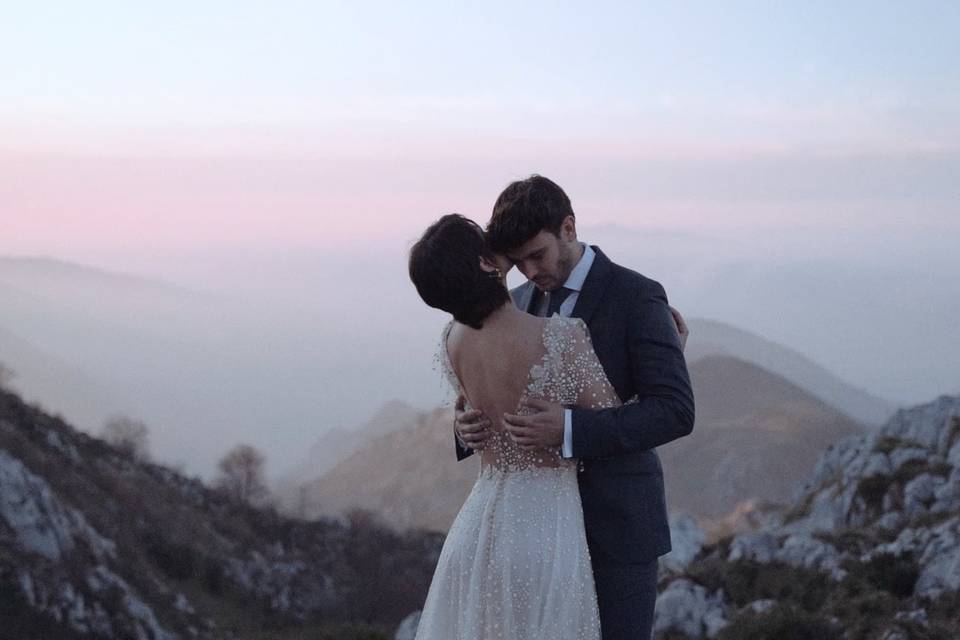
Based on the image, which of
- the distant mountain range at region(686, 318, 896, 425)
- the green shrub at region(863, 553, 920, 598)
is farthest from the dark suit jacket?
the distant mountain range at region(686, 318, 896, 425)

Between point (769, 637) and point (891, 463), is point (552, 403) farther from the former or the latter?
point (891, 463)

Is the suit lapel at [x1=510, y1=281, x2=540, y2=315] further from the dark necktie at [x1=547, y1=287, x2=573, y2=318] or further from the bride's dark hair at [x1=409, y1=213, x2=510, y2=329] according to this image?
the bride's dark hair at [x1=409, y1=213, x2=510, y2=329]

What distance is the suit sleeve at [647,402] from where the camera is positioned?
4180mm

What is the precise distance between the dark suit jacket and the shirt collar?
3 cm

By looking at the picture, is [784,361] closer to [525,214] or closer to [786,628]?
[786,628]

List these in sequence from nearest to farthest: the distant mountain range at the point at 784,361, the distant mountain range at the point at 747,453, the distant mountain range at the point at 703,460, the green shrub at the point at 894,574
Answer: the green shrub at the point at 894,574
the distant mountain range at the point at 747,453
the distant mountain range at the point at 703,460
the distant mountain range at the point at 784,361

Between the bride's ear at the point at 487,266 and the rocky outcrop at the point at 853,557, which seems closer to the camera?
the bride's ear at the point at 487,266

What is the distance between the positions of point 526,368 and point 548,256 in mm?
497

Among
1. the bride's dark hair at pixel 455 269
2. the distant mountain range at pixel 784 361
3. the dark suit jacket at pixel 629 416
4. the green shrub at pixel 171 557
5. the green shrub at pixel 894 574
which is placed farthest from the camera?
the distant mountain range at pixel 784 361

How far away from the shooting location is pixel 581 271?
4562mm

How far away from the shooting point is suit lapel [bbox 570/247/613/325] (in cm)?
447

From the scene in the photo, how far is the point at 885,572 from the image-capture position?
12734 millimetres

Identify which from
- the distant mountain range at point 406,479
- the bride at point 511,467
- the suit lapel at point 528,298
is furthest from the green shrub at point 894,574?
the distant mountain range at point 406,479

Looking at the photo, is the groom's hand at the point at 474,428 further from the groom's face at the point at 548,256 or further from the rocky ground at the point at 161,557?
the rocky ground at the point at 161,557
